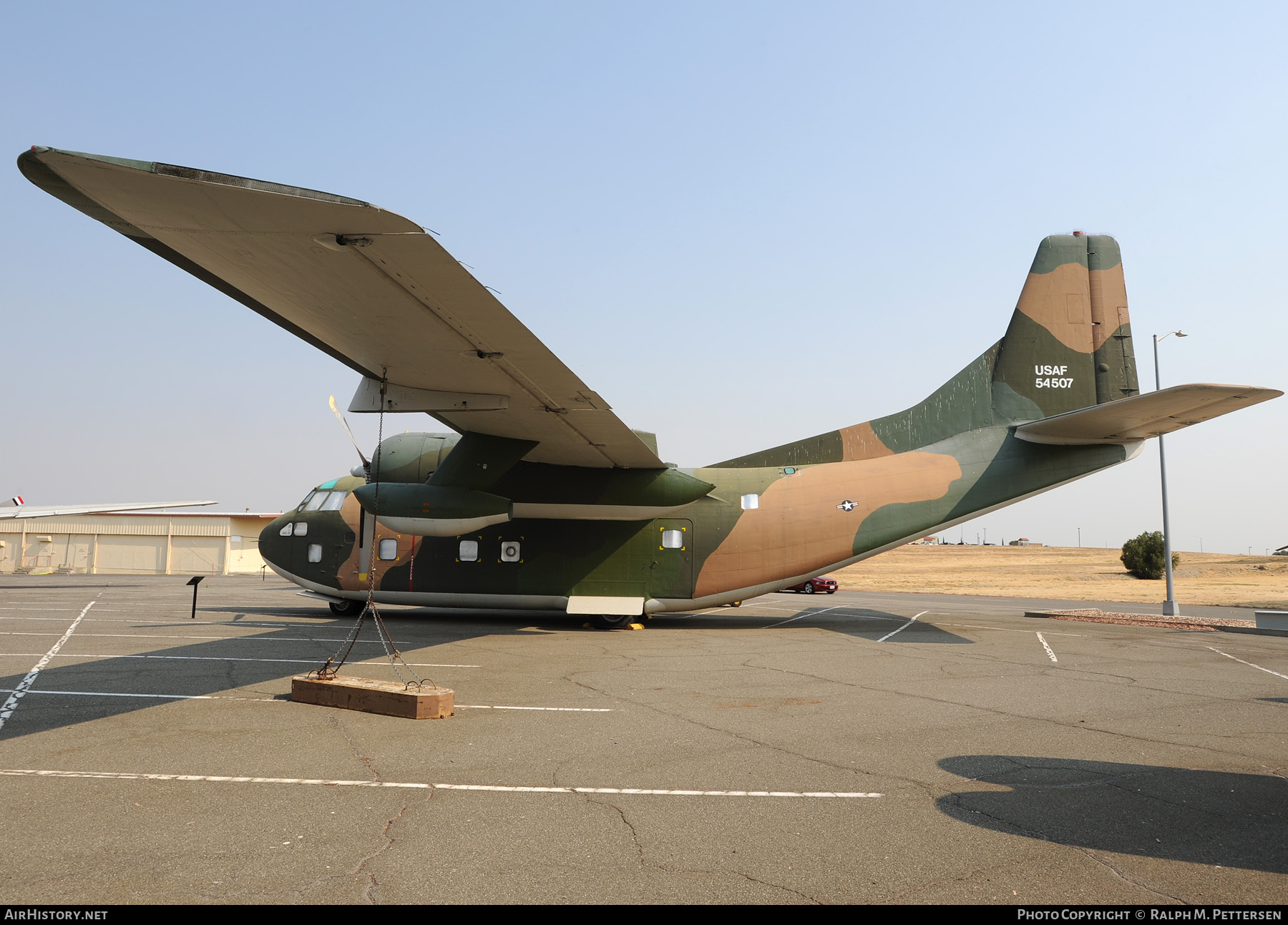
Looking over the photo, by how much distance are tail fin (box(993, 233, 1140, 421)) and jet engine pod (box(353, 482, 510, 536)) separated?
12349mm

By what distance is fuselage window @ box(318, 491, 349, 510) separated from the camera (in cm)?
1864

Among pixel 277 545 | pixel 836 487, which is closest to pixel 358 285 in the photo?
pixel 836 487

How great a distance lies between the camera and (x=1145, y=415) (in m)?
14.5

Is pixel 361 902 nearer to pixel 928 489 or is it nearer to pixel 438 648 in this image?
pixel 438 648

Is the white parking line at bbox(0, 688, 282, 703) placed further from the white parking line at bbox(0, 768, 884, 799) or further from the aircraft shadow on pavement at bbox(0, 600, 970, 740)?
the white parking line at bbox(0, 768, 884, 799)

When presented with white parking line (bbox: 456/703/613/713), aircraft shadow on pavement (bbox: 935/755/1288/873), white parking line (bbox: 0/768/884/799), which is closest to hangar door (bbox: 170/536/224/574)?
white parking line (bbox: 456/703/613/713)

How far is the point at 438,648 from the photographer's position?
13.3 metres

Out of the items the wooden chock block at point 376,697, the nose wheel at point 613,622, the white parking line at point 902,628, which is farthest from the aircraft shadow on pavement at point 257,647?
the wooden chock block at point 376,697

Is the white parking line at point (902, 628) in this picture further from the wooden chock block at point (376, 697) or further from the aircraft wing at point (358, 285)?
the wooden chock block at point (376, 697)

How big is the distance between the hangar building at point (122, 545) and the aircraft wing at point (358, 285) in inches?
1695

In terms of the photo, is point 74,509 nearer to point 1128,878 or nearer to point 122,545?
point 122,545

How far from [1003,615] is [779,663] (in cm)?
1430

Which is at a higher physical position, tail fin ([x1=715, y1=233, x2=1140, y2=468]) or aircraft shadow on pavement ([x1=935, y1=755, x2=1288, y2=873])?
tail fin ([x1=715, y1=233, x2=1140, y2=468])

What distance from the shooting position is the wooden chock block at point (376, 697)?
7.82m
